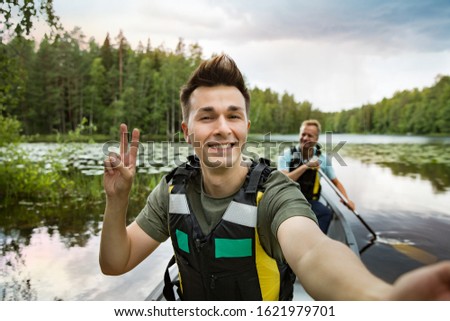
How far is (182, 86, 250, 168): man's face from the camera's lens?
1014 millimetres

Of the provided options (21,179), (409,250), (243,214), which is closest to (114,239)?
(243,214)

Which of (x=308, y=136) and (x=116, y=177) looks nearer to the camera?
(x=116, y=177)

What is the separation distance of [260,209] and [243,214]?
2.1 inches

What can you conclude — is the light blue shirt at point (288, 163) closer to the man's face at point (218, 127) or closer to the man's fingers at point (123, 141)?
the man's face at point (218, 127)

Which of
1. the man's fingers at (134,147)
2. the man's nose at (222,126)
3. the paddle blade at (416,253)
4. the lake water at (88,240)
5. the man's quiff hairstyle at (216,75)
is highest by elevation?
the man's quiff hairstyle at (216,75)

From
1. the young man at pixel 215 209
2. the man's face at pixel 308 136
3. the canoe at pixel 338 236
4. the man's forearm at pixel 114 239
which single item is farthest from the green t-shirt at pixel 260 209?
the man's face at pixel 308 136

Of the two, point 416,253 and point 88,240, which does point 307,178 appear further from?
point 88,240

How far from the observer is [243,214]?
98 cm

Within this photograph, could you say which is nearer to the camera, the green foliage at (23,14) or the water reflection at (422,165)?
the green foliage at (23,14)

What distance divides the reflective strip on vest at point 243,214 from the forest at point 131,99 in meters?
1.98

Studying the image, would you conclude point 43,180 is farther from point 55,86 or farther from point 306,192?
point 55,86

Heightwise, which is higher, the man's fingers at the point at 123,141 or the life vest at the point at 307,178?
the man's fingers at the point at 123,141

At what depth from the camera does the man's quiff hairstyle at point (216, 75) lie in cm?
108

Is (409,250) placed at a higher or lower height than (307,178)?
lower
